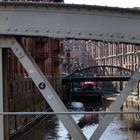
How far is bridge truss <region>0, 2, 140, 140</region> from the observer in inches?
502

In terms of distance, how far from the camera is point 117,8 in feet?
42.1

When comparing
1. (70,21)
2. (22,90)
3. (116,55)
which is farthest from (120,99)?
(116,55)

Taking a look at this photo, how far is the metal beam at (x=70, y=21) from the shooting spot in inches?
507

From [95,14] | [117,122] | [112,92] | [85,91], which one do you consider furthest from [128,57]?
[95,14]

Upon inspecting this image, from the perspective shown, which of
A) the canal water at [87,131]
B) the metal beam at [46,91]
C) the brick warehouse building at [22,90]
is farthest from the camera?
the brick warehouse building at [22,90]

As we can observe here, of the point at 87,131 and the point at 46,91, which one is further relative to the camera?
the point at 87,131

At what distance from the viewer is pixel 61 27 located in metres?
13.0

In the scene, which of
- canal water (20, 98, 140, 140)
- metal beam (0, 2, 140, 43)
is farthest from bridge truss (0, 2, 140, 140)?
canal water (20, 98, 140, 140)

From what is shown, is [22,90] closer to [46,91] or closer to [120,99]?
[46,91]

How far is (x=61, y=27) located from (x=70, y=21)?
0.83 feet

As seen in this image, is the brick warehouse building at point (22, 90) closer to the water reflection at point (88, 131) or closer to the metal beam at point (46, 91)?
the water reflection at point (88, 131)

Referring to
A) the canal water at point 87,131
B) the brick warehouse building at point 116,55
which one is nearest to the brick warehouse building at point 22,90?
the canal water at point 87,131

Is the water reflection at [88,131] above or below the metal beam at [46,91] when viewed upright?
below

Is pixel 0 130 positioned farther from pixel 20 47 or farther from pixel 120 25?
pixel 120 25
